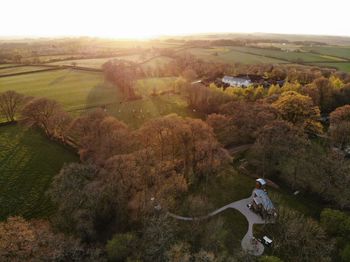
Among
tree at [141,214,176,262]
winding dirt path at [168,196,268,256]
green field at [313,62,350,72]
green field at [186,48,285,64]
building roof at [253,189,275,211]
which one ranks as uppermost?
green field at [186,48,285,64]

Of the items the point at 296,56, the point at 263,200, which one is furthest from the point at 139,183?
the point at 296,56

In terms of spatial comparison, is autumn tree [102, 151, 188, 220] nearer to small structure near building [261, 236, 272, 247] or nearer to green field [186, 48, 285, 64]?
small structure near building [261, 236, 272, 247]

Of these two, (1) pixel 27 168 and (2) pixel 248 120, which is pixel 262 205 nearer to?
(2) pixel 248 120

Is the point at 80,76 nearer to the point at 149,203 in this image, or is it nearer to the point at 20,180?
the point at 20,180

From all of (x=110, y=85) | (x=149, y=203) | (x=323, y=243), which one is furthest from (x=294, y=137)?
(x=110, y=85)

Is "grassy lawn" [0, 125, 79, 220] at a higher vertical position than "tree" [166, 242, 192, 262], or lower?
lower

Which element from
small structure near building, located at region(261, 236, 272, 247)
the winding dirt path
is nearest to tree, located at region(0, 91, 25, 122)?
the winding dirt path
